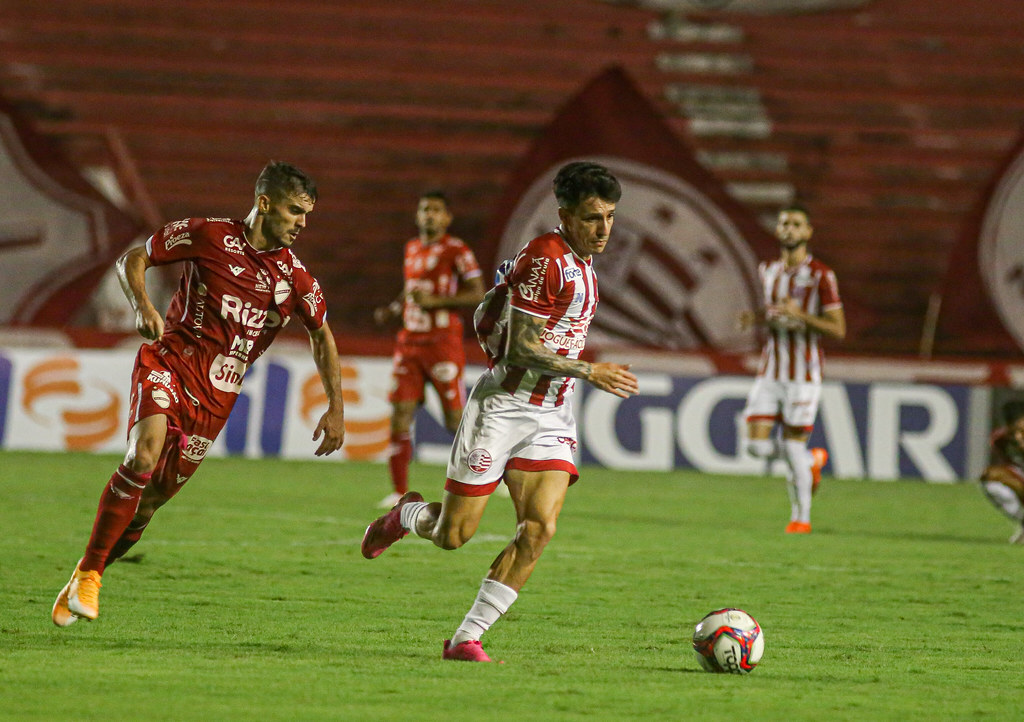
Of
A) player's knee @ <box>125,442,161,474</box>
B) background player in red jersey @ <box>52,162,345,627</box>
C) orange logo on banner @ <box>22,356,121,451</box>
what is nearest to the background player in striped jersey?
background player in red jersey @ <box>52,162,345,627</box>

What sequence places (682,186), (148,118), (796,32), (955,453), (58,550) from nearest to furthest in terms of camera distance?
(58,550) < (955,453) < (682,186) < (148,118) < (796,32)

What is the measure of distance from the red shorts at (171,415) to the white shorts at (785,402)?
556 centimetres

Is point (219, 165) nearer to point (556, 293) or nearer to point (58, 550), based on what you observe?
point (58, 550)

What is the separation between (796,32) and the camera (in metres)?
19.9

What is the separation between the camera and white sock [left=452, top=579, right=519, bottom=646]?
5391mm

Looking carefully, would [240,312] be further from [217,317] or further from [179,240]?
[179,240]

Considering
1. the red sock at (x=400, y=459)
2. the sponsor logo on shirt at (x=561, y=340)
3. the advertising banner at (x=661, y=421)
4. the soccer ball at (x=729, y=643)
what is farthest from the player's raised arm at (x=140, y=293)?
the advertising banner at (x=661, y=421)

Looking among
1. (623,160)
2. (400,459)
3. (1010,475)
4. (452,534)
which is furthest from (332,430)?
(623,160)

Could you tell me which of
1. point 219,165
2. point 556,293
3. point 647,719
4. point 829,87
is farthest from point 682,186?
point 647,719

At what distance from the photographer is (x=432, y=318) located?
1159 cm

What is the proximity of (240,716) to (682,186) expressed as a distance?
13734 mm

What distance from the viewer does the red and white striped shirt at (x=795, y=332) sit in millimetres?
10914

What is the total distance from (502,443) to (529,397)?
195mm

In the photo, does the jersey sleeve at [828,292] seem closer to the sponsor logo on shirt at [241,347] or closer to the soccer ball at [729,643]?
the sponsor logo on shirt at [241,347]
